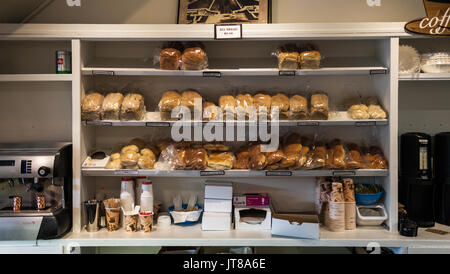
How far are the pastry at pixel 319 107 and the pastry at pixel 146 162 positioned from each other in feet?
4.18

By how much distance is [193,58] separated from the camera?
2.80 metres

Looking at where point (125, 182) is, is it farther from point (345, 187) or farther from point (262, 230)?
point (345, 187)

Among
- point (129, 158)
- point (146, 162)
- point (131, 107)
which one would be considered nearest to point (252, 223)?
point (146, 162)

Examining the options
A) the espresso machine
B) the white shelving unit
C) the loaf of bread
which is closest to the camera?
the espresso machine

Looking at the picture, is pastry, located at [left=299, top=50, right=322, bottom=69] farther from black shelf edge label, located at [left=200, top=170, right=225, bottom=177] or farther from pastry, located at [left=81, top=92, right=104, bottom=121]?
pastry, located at [left=81, top=92, right=104, bottom=121]

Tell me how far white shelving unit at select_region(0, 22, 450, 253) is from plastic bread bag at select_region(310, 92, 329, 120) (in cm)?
6

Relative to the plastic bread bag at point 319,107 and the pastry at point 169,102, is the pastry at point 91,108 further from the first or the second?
the plastic bread bag at point 319,107

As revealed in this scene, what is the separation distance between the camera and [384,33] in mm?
2748

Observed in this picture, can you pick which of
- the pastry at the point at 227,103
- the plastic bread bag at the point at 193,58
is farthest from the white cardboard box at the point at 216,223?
the plastic bread bag at the point at 193,58

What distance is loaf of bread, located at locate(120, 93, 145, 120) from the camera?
2.80 meters

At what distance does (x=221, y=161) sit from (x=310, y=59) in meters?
1.02

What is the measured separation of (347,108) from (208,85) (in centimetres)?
116

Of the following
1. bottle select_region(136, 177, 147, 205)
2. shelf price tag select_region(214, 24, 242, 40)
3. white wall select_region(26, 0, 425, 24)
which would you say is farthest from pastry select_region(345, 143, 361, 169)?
bottle select_region(136, 177, 147, 205)

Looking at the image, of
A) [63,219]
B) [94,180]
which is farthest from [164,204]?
[63,219]
